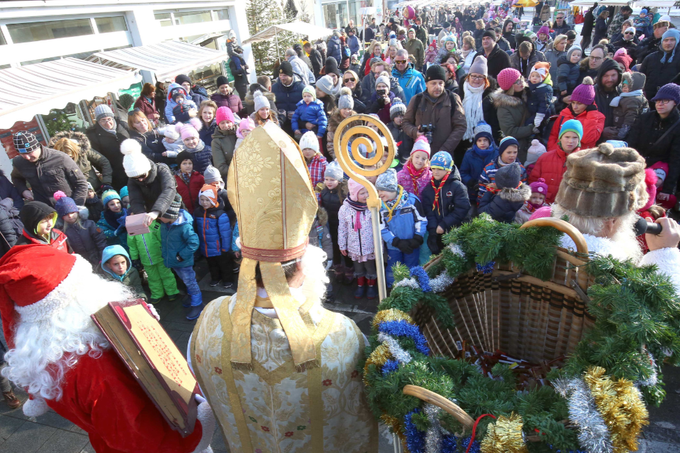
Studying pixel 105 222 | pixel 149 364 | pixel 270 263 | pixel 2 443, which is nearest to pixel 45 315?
pixel 149 364

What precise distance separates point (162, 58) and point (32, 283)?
9.75 meters

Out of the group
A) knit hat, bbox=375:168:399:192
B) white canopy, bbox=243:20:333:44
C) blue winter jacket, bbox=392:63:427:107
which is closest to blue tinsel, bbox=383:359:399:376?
knit hat, bbox=375:168:399:192

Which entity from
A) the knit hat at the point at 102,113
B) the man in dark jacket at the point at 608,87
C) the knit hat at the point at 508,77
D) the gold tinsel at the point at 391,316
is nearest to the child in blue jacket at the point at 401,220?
the gold tinsel at the point at 391,316

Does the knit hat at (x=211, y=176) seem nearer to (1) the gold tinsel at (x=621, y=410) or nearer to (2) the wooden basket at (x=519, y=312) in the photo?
(2) the wooden basket at (x=519, y=312)

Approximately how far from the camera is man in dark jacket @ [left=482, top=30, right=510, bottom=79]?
7.63m

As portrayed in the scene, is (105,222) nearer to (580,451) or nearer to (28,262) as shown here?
(28,262)

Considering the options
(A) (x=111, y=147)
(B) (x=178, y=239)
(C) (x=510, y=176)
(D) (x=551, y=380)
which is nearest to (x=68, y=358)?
(D) (x=551, y=380)

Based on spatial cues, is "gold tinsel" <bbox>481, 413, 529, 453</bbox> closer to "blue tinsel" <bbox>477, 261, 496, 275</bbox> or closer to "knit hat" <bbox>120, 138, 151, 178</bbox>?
"blue tinsel" <bbox>477, 261, 496, 275</bbox>

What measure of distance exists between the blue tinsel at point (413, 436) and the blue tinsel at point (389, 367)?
0.14 meters

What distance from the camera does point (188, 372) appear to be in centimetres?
210

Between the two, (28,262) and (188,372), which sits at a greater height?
(28,262)

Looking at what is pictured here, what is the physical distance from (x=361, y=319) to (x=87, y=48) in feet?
31.2

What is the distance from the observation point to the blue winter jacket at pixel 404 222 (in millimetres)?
3951

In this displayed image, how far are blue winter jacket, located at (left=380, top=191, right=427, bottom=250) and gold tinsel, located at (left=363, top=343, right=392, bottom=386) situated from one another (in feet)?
8.36
